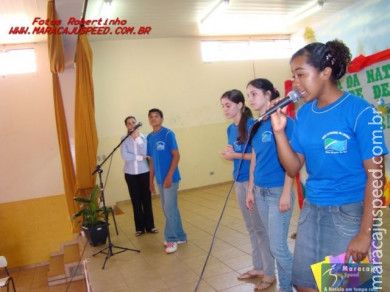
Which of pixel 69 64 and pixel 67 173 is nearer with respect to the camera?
pixel 67 173

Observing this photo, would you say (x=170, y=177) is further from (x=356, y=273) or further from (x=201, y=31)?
(x=201, y=31)

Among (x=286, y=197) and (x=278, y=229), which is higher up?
(x=286, y=197)

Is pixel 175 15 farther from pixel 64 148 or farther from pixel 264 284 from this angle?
pixel 264 284

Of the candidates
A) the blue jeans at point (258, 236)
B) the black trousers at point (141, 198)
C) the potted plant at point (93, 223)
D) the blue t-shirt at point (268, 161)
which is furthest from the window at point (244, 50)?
the blue t-shirt at point (268, 161)

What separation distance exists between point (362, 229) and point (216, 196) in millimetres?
5578

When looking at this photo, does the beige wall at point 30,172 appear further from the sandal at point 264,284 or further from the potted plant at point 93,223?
the sandal at point 264,284

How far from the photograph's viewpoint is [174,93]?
746 centimetres

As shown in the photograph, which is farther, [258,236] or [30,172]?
[30,172]

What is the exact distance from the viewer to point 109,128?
6.97 metres

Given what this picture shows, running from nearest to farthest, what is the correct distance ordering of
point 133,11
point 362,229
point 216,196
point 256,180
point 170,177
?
point 362,229, point 256,180, point 170,177, point 133,11, point 216,196

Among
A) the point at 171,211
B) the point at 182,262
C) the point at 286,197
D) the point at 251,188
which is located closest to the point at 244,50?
the point at 171,211

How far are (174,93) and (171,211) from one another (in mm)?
4264

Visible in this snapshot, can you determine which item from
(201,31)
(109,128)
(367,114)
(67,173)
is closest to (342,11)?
(201,31)

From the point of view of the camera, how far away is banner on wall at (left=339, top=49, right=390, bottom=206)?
3.16 metres
